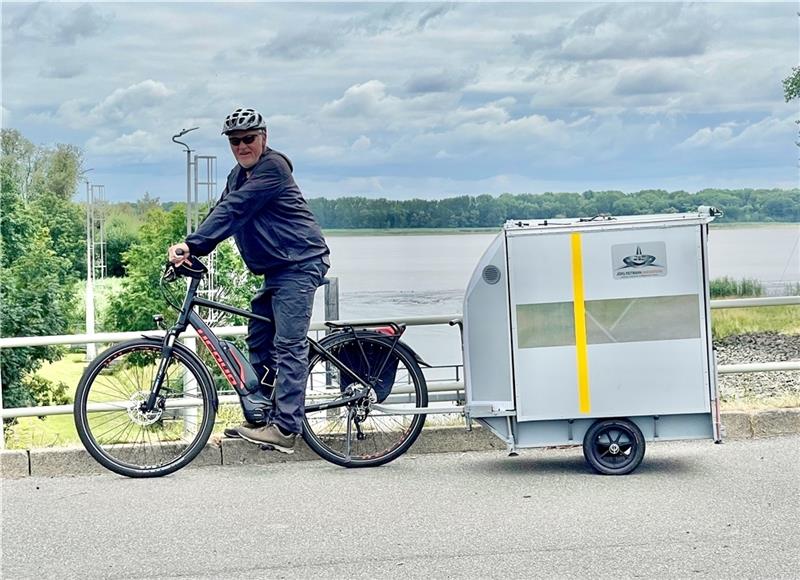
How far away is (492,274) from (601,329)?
715 mm

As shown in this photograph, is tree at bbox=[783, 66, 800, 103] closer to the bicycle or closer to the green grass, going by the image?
the green grass

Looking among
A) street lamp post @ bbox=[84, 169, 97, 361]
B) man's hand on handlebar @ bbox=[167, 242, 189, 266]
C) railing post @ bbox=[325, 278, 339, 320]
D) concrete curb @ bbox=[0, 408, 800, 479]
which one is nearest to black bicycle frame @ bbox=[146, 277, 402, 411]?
man's hand on handlebar @ bbox=[167, 242, 189, 266]

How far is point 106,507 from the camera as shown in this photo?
22.8 ft

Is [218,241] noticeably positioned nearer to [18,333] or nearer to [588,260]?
[588,260]

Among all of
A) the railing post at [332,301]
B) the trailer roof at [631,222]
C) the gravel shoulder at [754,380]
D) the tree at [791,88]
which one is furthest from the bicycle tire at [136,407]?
the tree at [791,88]

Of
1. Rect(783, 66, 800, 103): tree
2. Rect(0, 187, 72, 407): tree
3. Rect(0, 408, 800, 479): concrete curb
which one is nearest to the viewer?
Rect(0, 408, 800, 479): concrete curb

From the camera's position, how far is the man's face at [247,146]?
24.9ft

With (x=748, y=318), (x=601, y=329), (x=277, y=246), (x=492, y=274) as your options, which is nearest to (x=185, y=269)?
(x=277, y=246)

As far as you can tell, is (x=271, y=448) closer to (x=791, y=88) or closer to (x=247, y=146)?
(x=247, y=146)

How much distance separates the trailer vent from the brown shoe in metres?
1.50

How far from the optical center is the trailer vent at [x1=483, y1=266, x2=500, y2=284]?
7.44m

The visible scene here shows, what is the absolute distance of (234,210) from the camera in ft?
24.5

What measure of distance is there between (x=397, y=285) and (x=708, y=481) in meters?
26.9

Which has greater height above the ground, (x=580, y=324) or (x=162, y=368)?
(x=580, y=324)
